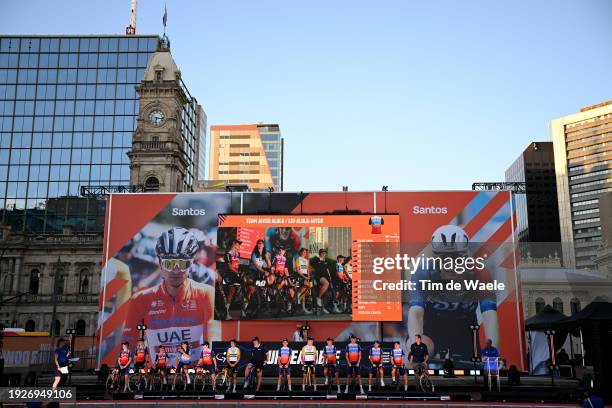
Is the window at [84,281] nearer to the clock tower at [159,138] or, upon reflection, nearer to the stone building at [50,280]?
the stone building at [50,280]

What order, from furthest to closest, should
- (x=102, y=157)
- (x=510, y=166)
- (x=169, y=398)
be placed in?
(x=510, y=166) < (x=102, y=157) < (x=169, y=398)

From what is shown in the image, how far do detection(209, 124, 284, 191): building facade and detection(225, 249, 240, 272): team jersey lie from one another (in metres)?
92.4

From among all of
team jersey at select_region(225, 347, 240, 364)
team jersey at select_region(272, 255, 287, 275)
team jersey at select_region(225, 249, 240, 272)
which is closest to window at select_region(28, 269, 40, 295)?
team jersey at select_region(225, 249, 240, 272)

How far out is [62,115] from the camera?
64.8m

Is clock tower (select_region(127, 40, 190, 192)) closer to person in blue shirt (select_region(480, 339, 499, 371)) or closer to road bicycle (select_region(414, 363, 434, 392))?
road bicycle (select_region(414, 363, 434, 392))

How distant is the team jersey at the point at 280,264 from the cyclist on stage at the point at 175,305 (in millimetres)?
2836

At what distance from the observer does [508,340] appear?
23.0 m

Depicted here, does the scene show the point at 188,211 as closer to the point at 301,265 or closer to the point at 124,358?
the point at 301,265

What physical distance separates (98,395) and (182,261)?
7775 millimetres

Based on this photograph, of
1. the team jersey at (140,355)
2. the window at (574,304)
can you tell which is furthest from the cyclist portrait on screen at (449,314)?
the window at (574,304)

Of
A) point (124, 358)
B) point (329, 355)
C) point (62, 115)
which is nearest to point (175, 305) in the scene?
point (124, 358)

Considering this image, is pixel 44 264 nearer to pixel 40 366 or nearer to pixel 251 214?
pixel 40 366

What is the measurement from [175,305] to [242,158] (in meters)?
95.3

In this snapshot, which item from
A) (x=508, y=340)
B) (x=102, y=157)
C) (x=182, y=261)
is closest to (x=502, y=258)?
(x=508, y=340)
